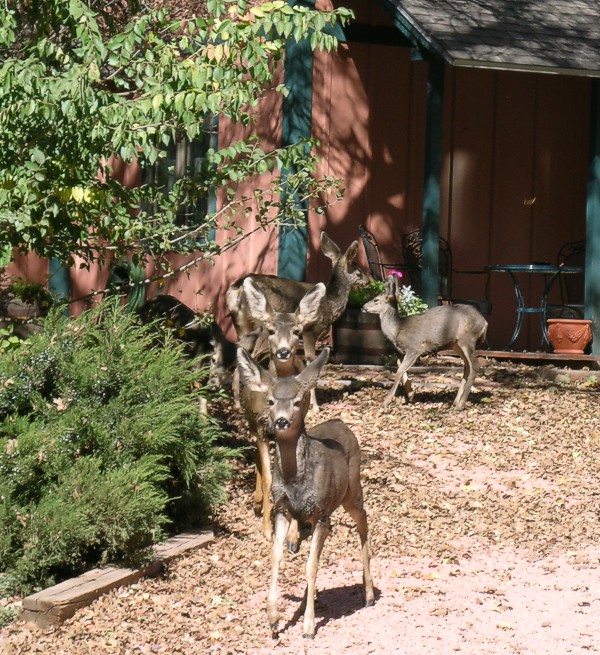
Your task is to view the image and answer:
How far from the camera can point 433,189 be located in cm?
1381

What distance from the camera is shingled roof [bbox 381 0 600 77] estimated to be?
43.4 ft

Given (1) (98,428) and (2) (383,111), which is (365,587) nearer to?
(1) (98,428)

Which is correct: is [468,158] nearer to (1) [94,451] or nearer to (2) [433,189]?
(2) [433,189]

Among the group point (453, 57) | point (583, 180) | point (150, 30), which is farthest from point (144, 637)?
point (583, 180)

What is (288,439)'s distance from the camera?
21.1ft

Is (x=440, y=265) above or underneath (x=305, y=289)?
underneath

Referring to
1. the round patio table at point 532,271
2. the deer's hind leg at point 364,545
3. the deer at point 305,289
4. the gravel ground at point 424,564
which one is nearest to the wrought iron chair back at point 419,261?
the round patio table at point 532,271

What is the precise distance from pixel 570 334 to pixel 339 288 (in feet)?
9.85

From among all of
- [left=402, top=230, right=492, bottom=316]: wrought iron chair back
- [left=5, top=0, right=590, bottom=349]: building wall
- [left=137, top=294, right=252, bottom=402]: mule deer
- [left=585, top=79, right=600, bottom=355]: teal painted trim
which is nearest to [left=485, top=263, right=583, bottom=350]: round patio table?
[left=585, top=79, right=600, bottom=355]: teal painted trim

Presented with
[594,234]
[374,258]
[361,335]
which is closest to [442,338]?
[361,335]

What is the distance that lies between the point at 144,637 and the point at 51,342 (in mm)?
2365

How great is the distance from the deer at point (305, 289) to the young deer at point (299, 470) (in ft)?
16.3

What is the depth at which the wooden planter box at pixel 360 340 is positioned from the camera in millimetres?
13383

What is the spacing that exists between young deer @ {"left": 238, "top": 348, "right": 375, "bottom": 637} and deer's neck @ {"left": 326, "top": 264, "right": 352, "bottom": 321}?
214 inches
